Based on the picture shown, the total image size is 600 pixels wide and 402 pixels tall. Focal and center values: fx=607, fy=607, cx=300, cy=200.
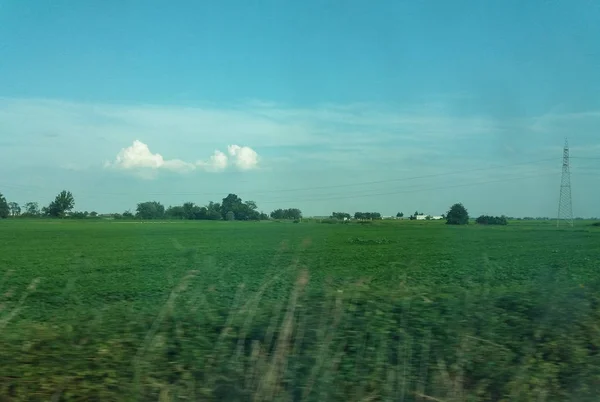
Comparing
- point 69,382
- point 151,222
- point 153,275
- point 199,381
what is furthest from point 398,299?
point 151,222

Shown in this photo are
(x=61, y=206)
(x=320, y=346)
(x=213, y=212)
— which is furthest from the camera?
(x=213, y=212)

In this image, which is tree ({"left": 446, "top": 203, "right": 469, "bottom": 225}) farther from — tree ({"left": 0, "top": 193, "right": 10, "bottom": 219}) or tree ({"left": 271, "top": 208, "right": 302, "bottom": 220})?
tree ({"left": 0, "top": 193, "right": 10, "bottom": 219})

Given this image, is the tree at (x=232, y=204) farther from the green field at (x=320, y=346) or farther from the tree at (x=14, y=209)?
the green field at (x=320, y=346)

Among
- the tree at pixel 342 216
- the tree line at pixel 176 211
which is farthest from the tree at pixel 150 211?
the tree at pixel 342 216

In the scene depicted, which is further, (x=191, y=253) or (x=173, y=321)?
(x=191, y=253)

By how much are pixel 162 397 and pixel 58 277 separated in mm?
8649

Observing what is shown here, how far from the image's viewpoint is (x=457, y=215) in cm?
2644

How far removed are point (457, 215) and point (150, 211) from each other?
54.5ft

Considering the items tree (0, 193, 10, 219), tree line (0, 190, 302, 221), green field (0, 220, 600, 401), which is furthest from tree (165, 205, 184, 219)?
green field (0, 220, 600, 401)

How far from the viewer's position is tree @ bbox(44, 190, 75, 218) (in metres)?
23.0

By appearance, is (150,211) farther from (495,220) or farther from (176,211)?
(495,220)

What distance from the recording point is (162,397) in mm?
4473

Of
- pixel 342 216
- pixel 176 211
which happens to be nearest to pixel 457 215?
Answer: pixel 342 216

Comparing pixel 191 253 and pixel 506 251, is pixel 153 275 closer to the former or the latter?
pixel 191 253
